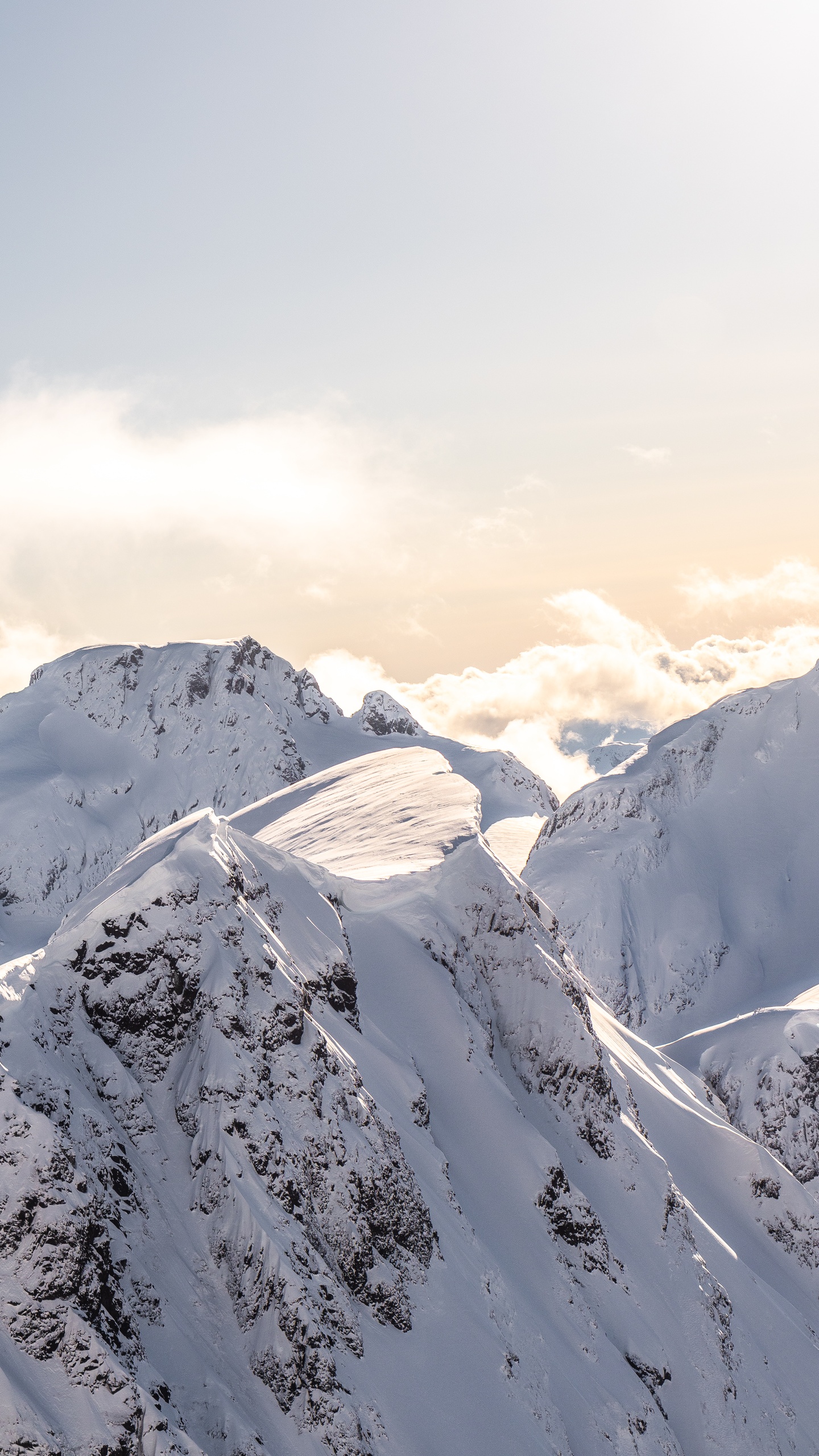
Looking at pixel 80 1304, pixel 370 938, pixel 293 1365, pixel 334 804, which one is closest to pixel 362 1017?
pixel 370 938

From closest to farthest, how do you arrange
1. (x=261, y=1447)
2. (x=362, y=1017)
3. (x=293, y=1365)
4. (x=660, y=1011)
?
(x=261, y=1447) < (x=293, y=1365) < (x=362, y=1017) < (x=660, y=1011)

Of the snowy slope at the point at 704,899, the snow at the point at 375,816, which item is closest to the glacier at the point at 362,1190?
the snow at the point at 375,816

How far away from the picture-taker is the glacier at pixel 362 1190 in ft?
143

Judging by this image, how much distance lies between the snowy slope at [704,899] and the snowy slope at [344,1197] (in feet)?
285

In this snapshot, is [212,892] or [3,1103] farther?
[212,892]

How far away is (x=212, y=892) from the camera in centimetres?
5656

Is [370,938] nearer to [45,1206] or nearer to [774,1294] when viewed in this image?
[45,1206]

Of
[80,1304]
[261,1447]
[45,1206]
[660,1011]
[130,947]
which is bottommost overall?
[660,1011]

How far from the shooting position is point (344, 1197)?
53219 millimetres

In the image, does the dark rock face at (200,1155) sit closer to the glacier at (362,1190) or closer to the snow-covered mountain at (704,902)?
the glacier at (362,1190)

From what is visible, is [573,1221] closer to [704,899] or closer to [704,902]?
[704,902]

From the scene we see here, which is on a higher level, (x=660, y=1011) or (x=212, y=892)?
(x=212, y=892)

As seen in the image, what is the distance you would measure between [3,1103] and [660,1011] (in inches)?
5647

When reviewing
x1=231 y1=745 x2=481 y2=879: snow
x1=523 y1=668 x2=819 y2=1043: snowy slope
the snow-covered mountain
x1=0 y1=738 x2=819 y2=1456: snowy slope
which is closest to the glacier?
x1=0 y1=738 x2=819 y2=1456: snowy slope
